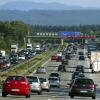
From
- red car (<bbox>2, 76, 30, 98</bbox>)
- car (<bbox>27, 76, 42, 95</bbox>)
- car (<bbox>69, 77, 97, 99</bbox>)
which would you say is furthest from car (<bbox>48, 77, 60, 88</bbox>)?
red car (<bbox>2, 76, 30, 98</bbox>)

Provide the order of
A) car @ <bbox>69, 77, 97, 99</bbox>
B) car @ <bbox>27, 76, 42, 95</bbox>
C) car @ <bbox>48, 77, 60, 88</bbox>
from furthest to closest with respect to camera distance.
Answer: car @ <bbox>48, 77, 60, 88</bbox>
car @ <bbox>27, 76, 42, 95</bbox>
car @ <bbox>69, 77, 97, 99</bbox>

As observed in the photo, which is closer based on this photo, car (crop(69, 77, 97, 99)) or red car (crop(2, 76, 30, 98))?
red car (crop(2, 76, 30, 98))

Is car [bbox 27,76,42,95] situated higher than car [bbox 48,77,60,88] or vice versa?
car [bbox 27,76,42,95]

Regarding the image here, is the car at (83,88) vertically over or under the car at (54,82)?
over

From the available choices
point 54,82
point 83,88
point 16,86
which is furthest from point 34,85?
point 54,82

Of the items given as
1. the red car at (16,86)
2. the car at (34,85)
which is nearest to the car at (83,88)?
the red car at (16,86)

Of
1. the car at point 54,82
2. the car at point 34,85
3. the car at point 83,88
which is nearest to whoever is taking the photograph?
the car at point 83,88

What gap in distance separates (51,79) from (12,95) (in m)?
21.9

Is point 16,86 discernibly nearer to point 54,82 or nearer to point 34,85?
point 34,85

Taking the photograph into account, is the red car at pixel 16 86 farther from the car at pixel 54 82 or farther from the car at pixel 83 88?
the car at pixel 54 82

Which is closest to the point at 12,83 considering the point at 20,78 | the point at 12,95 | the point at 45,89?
the point at 20,78

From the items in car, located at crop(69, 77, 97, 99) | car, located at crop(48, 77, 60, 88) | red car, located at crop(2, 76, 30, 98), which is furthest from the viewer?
car, located at crop(48, 77, 60, 88)

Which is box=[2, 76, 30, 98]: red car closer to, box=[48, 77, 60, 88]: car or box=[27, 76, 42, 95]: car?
box=[27, 76, 42, 95]: car

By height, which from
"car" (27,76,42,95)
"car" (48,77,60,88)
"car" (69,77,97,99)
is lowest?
"car" (48,77,60,88)
